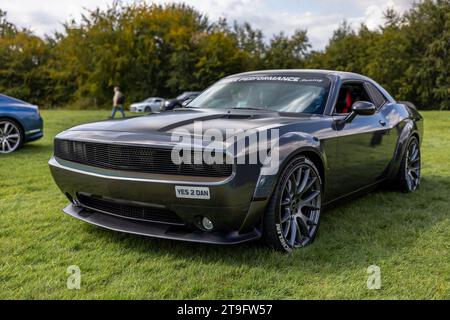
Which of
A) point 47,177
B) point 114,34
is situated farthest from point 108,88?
point 47,177

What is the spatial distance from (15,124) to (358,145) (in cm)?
627

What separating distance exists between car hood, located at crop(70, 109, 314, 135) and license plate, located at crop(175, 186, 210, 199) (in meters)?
0.42

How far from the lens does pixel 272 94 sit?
4383 mm

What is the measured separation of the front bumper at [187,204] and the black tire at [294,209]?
0.12 meters

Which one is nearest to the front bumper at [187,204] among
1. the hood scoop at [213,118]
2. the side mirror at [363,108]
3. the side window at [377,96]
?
the hood scoop at [213,118]

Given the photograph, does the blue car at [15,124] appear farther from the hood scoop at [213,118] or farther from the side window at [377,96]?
the side window at [377,96]

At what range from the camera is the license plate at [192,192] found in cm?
298

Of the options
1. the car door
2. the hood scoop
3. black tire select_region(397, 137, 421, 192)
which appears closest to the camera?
the hood scoop

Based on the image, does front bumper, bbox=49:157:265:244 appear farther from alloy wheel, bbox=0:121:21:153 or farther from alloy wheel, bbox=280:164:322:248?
alloy wheel, bbox=0:121:21:153

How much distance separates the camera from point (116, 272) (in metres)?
3.02

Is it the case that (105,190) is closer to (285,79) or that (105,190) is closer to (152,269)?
(152,269)

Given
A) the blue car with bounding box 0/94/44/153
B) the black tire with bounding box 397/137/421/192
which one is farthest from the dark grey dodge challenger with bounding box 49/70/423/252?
the blue car with bounding box 0/94/44/153

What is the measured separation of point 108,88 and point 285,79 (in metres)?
37.9

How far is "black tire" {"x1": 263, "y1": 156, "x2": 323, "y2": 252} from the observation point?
3252mm
